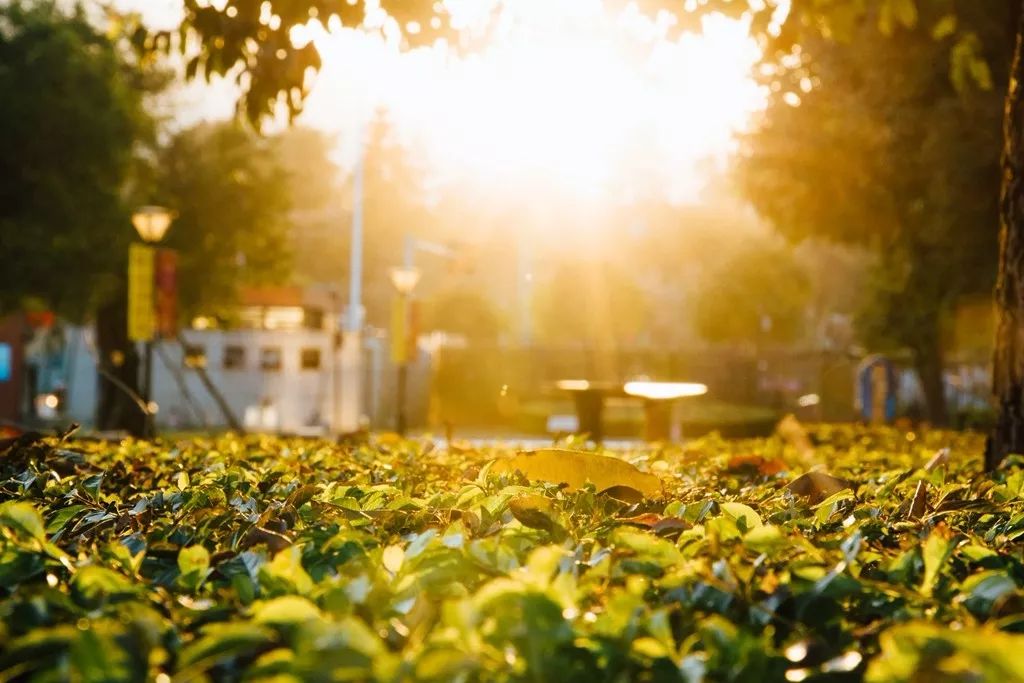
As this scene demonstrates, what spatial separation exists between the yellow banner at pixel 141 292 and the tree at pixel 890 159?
10.1 m

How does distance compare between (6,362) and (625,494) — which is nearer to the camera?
(625,494)

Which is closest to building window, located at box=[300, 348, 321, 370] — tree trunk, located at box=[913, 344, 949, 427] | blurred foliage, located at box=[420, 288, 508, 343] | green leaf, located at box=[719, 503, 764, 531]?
blurred foliage, located at box=[420, 288, 508, 343]

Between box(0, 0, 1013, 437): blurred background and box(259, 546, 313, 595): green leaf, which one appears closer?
box(259, 546, 313, 595): green leaf

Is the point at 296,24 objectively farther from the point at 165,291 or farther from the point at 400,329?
the point at 400,329

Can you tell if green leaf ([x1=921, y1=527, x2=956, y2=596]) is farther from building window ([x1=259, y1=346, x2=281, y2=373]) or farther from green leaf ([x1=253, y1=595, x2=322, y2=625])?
building window ([x1=259, y1=346, x2=281, y2=373])

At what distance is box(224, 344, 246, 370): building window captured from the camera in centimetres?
3562

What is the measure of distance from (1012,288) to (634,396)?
1015cm

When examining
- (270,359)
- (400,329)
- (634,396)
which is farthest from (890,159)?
(270,359)

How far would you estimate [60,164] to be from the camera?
25859 mm

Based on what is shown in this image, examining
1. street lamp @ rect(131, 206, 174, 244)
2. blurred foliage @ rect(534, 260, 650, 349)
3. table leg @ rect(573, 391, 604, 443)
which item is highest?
blurred foliage @ rect(534, 260, 650, 349)

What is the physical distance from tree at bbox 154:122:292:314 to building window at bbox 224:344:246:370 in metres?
5.87

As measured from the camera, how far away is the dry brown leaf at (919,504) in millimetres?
2406

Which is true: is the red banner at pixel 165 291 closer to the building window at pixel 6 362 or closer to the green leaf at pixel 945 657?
the green leaf at pixel 945 657

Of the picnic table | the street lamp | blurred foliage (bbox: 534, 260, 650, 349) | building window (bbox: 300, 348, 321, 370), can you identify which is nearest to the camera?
the picnic table
